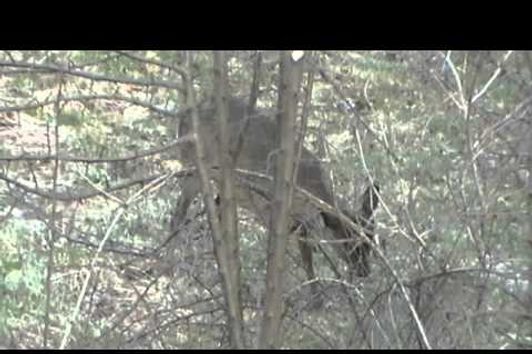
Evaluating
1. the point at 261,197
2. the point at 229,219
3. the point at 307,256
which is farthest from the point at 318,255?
the point at 229,219

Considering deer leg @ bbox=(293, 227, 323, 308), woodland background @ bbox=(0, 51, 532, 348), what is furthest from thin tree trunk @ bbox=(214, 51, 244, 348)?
deer leg @ bbox=(293, 227, 323, 308)

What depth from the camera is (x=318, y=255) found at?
398cm

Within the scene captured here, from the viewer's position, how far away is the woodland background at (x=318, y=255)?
302cm

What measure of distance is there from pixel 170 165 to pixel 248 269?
1.04m

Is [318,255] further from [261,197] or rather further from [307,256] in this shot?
[261,197]

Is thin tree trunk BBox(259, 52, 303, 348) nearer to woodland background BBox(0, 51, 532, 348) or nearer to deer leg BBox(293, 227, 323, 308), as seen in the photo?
woodland background BBox(0, 51, 532, 348)

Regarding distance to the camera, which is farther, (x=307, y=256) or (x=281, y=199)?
(x=307, y=256)

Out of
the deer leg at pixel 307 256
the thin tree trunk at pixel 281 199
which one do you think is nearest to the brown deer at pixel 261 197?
the deer leg at pixel 307 256

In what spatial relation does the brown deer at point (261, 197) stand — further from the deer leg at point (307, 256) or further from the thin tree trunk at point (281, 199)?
the thin tree trunk at point (281, 199)

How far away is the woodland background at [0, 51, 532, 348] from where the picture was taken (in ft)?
9.91
